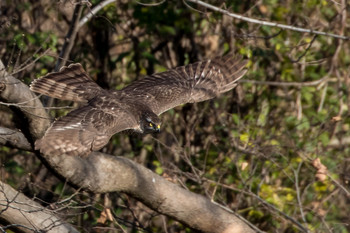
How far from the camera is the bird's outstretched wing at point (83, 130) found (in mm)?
4984

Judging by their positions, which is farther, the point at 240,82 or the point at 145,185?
the point at 240,82

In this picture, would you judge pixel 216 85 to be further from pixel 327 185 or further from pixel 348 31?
pixel 348 31

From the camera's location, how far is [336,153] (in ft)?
26.8

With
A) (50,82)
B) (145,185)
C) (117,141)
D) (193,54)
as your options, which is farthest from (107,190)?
(193,54)

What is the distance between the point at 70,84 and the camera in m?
6.14

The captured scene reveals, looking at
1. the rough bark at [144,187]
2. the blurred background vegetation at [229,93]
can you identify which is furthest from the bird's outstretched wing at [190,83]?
the blurred background vegetation at [229,93]

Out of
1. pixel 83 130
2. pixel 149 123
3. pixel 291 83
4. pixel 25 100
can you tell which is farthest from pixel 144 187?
pixel 291 83

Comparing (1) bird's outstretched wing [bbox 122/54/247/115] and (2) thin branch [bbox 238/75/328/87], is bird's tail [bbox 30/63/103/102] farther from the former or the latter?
(2) thin branch [bbox 238/75/328/87]

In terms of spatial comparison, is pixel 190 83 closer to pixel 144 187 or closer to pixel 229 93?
pixel 144 187

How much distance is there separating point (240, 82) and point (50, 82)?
3.00 metres

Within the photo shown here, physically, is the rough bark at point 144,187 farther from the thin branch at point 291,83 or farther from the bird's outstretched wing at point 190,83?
the thin branch at point 291,83

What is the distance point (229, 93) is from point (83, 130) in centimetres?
337

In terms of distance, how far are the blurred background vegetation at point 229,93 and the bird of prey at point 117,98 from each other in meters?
0.95

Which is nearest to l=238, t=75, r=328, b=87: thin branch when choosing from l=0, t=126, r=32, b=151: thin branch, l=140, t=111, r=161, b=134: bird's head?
l=140, t=111, r=161, b=134: bird's head
